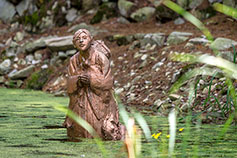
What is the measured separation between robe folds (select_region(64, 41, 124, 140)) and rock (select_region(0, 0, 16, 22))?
1695cm

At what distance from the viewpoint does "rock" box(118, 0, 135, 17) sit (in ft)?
56.4

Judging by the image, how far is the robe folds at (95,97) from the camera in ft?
18.4

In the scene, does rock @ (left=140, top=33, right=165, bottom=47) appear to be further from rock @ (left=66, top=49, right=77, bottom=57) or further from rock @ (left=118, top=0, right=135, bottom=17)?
rock @ (left=118, top=0, right=135, bottom=17)

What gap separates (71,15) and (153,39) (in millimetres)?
6383

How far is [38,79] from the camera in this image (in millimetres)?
15953

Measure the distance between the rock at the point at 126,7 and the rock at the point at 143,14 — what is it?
0.23 metres

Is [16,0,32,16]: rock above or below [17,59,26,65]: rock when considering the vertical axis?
above

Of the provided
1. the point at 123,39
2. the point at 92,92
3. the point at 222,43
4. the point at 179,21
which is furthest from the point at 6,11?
the point at 92,92

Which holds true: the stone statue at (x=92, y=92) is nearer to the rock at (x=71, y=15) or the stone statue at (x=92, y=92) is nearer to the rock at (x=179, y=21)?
the rock at (x=179, y=21)

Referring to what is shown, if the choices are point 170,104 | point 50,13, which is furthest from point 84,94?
point 50,13

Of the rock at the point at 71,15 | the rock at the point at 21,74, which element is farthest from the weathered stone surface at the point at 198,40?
the rock at the point at 71,15

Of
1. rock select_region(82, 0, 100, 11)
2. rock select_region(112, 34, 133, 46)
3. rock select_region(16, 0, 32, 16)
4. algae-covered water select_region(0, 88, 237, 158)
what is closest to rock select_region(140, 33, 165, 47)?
rock select_region(112, 34, 133, 46)

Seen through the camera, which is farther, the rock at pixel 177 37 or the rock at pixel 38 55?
the rock at pixel 38 55

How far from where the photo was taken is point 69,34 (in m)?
17.7
